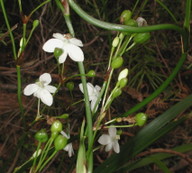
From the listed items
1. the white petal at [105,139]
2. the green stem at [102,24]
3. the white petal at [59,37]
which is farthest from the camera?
the white petal at [105,139]

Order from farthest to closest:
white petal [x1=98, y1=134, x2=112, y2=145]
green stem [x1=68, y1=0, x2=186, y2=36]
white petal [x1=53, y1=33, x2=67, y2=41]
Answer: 1. white petal [x1=98, y1=134, x2=112, y2=145]
2. white petal [x1=53, y1=33, x2=67, y2=41]
3. green stem [x1=68, y1=0, x2=186, y2=36]

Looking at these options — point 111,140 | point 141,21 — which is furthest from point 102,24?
point 111,140

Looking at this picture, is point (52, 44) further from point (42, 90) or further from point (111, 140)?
point (111, 140)

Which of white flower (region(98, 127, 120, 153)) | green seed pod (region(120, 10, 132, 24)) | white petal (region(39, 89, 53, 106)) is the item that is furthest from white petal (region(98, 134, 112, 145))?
green seed pod (region(120, 10, 132, 24))

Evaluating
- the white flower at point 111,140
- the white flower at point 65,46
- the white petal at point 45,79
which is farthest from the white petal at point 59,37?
the white flower at point 111,140

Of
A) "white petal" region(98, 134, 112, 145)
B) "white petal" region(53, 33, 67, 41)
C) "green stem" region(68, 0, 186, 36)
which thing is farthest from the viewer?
"white petal" region(98, 134, 112, 145)

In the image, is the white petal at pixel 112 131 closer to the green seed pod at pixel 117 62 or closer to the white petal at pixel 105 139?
the white petal at pixel 105 139

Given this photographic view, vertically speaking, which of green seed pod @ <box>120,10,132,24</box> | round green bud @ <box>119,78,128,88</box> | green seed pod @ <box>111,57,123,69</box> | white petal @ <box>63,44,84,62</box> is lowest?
round green bud @ <box>119,78,128,88</box>

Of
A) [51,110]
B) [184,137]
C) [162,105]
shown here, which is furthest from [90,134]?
[184,137]

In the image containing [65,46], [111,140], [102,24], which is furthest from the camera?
[111,140]

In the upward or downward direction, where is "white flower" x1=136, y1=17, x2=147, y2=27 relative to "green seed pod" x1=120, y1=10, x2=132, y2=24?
upward

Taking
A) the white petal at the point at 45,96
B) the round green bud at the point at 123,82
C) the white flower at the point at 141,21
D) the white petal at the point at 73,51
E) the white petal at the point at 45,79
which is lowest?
the round green bud at the point at 123,82

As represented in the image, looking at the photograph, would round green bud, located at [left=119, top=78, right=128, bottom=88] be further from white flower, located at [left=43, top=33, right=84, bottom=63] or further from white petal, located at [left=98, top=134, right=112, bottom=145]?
white petal, located at [left=98, top=134, right=112, bottom=145]

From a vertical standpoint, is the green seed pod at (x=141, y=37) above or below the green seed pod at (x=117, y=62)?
above
